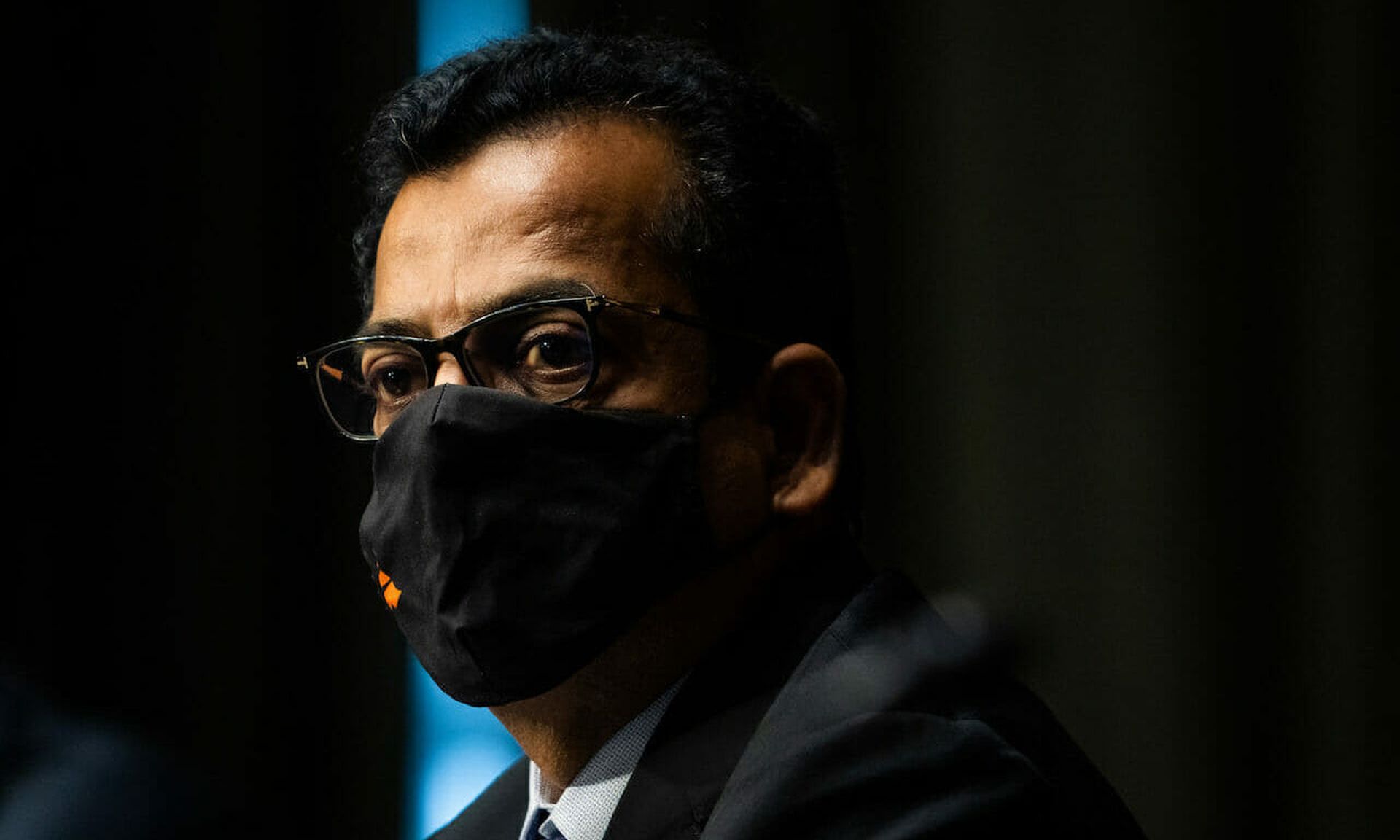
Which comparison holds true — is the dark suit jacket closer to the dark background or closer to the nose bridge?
the nose bridge

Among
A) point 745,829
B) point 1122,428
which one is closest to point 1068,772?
point 745,829

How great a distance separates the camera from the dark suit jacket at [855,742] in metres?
1.02

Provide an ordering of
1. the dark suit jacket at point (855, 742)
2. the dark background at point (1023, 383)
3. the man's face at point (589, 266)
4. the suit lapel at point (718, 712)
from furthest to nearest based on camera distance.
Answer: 1. the dark background at point (1023, 383)
2. the man's face at point (589, 266)
3. the suit lapel at point (718, 712)
4. the dark suit jacket at point (855, 742)

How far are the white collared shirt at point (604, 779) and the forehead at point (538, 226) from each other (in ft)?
1.41

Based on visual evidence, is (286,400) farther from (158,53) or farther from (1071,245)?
(1071,245)

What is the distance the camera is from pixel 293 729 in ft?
8.15

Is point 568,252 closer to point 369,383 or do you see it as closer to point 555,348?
point 555,348

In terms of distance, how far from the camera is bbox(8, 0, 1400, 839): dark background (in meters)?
2.42

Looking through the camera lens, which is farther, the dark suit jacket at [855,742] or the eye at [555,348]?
the eye at [555,348]

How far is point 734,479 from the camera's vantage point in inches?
52.7

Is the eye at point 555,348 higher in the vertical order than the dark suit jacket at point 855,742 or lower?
higher

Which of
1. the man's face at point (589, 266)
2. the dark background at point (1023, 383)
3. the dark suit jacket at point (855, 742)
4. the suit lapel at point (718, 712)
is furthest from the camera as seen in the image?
the dark background at point (1023, 383)

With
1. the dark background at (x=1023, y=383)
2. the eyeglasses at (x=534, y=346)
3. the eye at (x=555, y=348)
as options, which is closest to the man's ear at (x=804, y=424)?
the eyeglasses at (x=534, y=346)

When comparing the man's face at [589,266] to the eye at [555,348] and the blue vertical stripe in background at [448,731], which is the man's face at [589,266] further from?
the blue vertical stripe in background at [448,731]
